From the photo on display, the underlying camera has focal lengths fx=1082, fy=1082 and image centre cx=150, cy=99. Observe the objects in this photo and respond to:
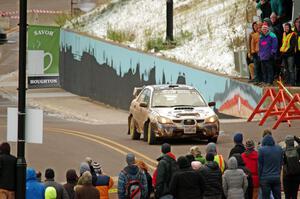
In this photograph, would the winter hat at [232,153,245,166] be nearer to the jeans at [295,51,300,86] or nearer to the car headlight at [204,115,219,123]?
the car headlight at [204,115,219,123]

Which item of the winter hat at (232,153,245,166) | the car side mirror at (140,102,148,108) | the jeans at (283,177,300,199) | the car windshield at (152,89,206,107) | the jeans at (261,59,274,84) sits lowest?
the jeans at (283,177,300,199)

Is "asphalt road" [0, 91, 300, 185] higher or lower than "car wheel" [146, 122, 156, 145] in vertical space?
lower

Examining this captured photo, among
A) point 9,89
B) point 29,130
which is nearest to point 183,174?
point 29,130

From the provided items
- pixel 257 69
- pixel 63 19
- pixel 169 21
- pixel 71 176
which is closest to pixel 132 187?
pixel 71 176

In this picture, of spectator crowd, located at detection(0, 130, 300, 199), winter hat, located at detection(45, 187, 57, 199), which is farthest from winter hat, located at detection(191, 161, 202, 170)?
winter hat, located at detection(45, 187, 57, 199)

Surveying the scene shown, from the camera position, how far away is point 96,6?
176 ft

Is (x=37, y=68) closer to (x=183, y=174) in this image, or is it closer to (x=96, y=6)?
(x=183, y=174)

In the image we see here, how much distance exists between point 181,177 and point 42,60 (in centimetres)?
760

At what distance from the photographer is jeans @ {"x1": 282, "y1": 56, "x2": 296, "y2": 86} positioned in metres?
31.0

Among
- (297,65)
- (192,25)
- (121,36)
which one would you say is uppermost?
(192,25)

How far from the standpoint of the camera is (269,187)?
61.1ft

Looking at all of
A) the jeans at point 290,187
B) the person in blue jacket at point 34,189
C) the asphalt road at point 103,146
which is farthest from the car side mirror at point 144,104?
the person in blue jacket at point 34,189

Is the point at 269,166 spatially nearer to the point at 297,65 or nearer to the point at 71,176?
the point at 71,176

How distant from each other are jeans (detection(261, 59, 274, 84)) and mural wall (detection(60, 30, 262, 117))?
2.14 ft
